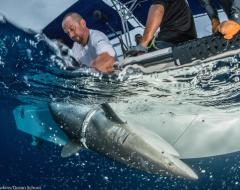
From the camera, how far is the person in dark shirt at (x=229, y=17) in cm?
268

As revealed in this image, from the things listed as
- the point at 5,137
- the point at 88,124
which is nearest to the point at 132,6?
the point at 88,124

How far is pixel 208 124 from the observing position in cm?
544

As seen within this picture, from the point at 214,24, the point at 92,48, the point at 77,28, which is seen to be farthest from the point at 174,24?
the point at 77,28

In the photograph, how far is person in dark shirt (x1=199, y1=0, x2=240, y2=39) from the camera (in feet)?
8.79

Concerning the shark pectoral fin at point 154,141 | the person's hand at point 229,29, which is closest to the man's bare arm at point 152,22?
the person's hand at point 229,29

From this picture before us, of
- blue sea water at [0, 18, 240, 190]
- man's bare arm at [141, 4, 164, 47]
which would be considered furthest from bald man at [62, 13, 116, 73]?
man's bare arm at [141, 4, 164, 47]

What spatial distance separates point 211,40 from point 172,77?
1.06 metres

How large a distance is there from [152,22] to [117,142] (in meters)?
1.87

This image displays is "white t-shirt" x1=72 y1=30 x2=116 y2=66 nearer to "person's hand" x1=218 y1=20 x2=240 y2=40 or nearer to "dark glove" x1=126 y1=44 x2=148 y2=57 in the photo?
"dark glove" x1=126 y1=44 x2=148 y2=57

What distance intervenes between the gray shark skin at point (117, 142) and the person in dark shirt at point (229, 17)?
1912mm

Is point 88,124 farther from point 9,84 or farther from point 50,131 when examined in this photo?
point 50,131

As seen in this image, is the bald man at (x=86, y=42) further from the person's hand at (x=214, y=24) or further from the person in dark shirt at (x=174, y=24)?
the person's hand at (x=214, y=24)

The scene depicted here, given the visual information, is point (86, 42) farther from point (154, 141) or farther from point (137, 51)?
point (154, 141)

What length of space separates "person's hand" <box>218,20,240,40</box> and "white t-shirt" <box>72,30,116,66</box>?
1401 millimetres
